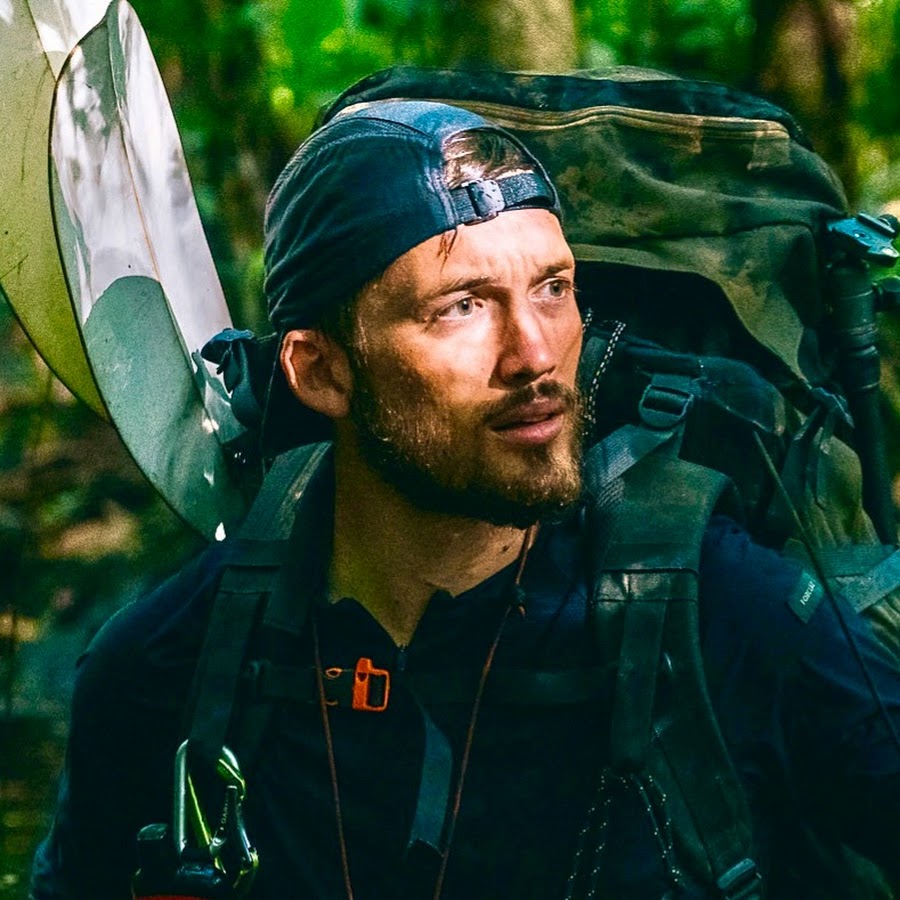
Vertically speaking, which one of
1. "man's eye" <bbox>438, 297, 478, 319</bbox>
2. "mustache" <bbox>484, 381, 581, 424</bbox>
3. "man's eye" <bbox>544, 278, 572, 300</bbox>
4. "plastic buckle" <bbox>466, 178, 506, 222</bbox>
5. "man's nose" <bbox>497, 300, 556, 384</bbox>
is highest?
"plastic buckle" <bbox>466, 178, 506, 222</bbox>

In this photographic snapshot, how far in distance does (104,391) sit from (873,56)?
2169mm

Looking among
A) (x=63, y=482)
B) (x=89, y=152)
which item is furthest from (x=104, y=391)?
(x=63, y=482)

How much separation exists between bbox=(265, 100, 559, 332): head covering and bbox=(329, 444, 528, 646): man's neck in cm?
30

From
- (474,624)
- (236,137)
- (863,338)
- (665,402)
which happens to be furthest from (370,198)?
(236,137)

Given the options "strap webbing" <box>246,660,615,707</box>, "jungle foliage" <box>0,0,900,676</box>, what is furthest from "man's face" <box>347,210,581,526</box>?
"jungle foliage" <box>0,0,900,676</box>

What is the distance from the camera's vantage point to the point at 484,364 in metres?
2.15

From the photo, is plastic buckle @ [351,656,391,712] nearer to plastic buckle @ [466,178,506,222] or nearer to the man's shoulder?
the man's shoulder

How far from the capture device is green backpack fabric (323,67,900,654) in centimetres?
231

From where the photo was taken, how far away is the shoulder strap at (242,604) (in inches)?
90.0

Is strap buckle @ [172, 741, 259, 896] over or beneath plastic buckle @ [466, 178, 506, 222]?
beneath

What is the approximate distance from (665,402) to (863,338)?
45 centimetres

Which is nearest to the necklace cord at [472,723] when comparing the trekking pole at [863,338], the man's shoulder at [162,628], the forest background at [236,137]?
the man's shoulder at [162,628]

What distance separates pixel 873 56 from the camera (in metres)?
3.84

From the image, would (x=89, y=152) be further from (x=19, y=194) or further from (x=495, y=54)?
(x=495, y=54)
